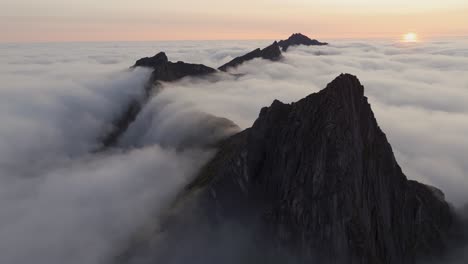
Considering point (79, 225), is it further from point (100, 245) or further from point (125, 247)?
point (125, 247)

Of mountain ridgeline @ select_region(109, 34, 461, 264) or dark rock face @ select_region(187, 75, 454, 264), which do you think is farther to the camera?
mountain ridgeline @ select_region(109, 34, 461, 264)

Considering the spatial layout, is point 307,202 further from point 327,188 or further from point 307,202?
point 327,188

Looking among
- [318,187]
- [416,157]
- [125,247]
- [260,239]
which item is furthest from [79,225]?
[416,157]

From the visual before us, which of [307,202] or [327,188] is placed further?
[307,202]

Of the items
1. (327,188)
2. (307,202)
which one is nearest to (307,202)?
(307,202)
